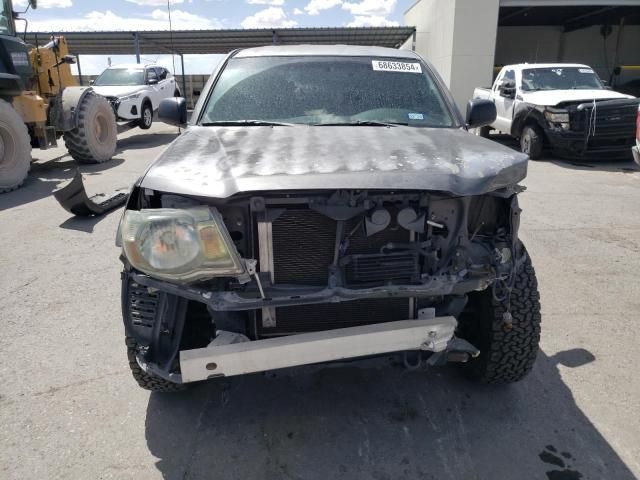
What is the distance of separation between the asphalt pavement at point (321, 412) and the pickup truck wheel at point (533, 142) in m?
6.50

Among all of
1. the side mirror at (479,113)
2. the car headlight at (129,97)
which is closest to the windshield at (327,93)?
the side mirror at (479,113)

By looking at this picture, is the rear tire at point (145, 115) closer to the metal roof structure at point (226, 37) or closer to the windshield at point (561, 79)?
the metal roof structure at point (226, 37)

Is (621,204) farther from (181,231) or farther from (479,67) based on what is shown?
(479,67)

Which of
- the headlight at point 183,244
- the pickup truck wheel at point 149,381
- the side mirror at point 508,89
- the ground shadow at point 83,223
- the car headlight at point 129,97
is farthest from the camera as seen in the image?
the car headlight at point 129,97

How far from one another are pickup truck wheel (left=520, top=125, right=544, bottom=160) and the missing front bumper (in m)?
8.92

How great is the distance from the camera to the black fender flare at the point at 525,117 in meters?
9.85

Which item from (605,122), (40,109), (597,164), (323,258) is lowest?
(597,164)

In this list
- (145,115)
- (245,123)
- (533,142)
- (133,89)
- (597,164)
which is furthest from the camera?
(145,115)

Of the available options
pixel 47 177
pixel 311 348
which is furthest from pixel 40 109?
→ pixel 311 348

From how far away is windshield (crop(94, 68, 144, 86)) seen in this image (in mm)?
14469

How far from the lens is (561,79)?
10641mm

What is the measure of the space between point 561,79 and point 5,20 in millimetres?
10322

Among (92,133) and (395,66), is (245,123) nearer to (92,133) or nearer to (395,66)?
(395,66)

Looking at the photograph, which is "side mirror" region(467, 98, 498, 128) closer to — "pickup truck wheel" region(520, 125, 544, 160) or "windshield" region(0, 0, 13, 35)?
"pickup truck wheel" region(520, 125, 544, 160)
